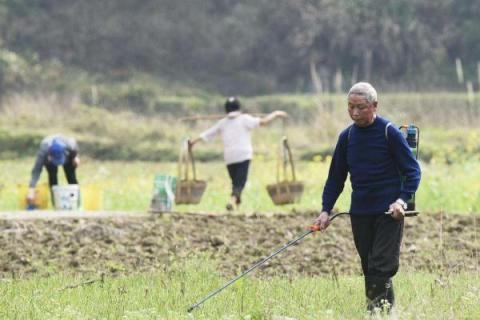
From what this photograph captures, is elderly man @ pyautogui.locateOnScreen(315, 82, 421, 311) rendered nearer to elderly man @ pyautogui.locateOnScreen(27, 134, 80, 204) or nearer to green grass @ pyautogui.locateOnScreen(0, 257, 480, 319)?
green grass @ pyautogui.locateOnScreen(0, 257, 480, 319)

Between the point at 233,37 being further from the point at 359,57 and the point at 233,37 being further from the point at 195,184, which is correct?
the point at 195,184

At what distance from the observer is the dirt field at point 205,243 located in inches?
383

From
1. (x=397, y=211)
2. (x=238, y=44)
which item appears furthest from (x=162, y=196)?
(x=238, y=44)

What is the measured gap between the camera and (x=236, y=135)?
1398cm

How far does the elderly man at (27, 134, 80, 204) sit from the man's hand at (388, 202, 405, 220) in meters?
7.94

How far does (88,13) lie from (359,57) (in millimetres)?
10766

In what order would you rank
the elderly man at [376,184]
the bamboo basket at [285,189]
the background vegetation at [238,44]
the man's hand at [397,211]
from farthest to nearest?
the background vegetation at [238,44] → the bamboo basket at [285,189] → the elderly man at [376,184] → the man's hand at [397,211]

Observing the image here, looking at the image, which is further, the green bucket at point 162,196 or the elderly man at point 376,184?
the green bucket at point 162,196

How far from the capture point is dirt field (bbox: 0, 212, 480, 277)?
383 inches

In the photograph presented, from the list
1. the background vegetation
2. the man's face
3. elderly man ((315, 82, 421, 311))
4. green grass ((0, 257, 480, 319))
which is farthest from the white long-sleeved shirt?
the background vegetation

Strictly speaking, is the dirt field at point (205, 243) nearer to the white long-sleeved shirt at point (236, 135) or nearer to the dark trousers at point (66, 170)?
the white long-sleeved shirt at point (236, 135)

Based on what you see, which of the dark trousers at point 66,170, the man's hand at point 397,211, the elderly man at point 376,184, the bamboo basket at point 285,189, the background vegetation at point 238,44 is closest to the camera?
the man's hand at point 397,211

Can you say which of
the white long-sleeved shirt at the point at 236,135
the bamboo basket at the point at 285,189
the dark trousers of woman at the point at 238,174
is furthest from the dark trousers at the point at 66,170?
the bamboo basket at the point at 285,189

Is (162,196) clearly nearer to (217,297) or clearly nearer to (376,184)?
(217,297)
